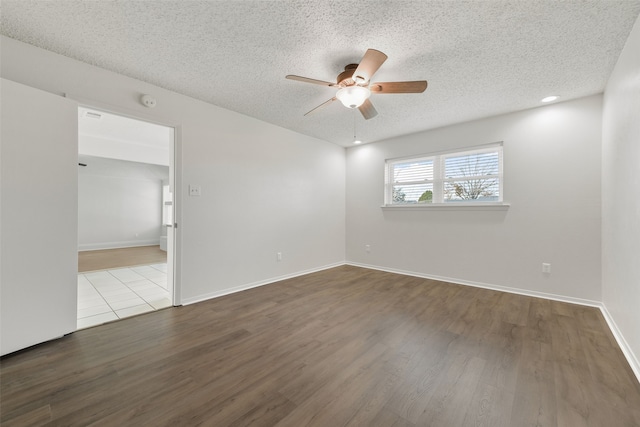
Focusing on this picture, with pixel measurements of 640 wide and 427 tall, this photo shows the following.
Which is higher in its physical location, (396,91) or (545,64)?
(545,64)

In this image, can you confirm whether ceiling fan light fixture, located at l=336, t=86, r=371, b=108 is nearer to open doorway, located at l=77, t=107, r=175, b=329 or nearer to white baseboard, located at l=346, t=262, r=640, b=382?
open doorway, located at l=77, t=107, r=175, b=329

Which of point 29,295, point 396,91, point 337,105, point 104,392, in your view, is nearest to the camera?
point 104,392

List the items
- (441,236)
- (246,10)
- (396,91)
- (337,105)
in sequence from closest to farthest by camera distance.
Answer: (246,10) → (396,91) → (337,105) → (441,236)

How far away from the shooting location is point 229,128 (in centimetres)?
337

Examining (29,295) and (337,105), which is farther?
(337,105)

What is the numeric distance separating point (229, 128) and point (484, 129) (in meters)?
3.62

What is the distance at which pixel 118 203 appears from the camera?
7.89 metres

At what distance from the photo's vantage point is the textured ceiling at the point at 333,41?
65.7 inches

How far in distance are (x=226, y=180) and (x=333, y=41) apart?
83.9 inches

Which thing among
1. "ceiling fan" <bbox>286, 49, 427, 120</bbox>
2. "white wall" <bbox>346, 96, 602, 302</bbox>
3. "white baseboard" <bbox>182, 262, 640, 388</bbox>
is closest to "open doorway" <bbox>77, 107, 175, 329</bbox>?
"white baseboard" <bbox>182, 262, 640, 388</bbox>

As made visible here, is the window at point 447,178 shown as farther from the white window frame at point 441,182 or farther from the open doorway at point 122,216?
the open doorway at point 122,216

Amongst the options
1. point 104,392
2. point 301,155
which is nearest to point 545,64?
point 301,155

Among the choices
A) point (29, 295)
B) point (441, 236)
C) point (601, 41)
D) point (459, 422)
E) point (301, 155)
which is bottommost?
point (459, 422)

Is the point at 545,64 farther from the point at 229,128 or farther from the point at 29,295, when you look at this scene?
the point at 29,295
